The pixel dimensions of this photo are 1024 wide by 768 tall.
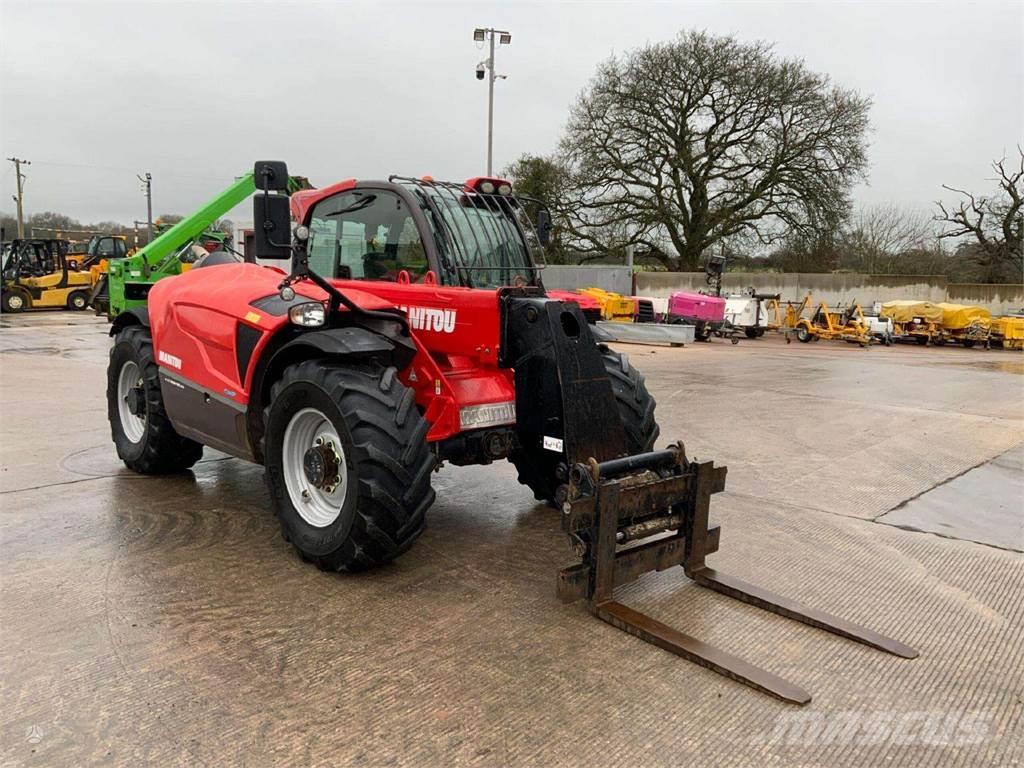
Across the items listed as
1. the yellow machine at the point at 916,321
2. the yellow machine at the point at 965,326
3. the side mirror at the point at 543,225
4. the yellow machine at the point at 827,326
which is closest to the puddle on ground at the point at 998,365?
the yellow machine at the point at 965,326

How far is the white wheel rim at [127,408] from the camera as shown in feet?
20.2

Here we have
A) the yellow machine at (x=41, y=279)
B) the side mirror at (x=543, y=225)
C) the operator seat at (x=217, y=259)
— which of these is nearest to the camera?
the side mirror at (x=543, y=225)

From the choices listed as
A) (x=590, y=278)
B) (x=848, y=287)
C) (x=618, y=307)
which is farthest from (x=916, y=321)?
(x=590, y=278)

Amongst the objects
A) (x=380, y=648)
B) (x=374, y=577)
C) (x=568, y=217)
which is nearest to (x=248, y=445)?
(x=374, y=577)

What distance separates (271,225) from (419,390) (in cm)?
119

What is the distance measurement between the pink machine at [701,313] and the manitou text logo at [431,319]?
19.7m

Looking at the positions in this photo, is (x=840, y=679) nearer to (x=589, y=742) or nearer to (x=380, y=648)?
(x=589, y=742)

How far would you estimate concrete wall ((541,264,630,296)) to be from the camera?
99.5ft

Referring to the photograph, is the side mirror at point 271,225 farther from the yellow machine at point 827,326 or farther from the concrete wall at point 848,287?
the concrete wall at point 848,287

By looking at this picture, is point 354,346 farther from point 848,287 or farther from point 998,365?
point 848,287

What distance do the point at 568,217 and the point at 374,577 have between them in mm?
29244

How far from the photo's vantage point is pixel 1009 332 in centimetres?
2264

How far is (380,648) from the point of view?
3293mm

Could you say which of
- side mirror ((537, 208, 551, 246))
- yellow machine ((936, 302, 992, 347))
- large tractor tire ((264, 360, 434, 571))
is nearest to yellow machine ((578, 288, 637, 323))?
yellow machine ((936, 302, 992, 347))
